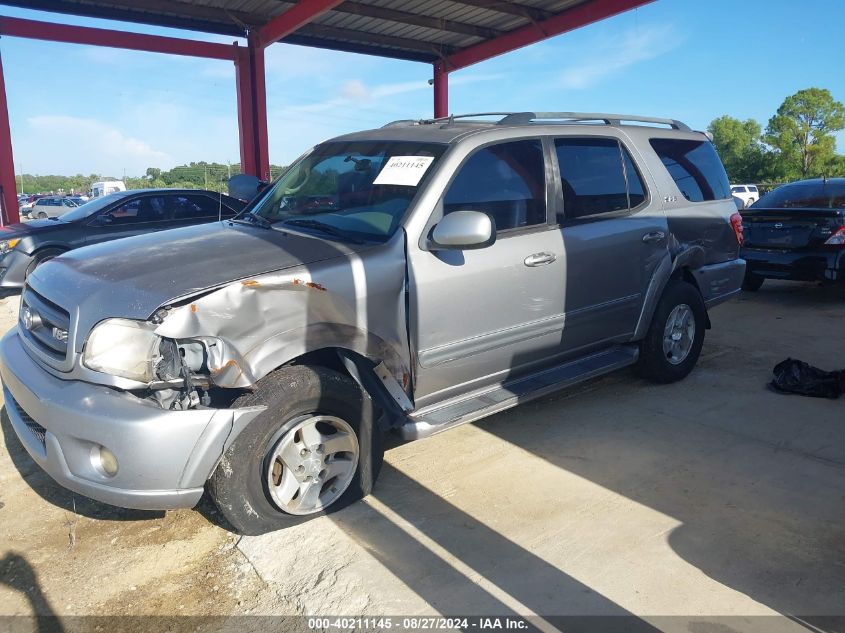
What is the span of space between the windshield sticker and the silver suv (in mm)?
13

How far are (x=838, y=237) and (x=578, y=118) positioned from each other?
490 centimetres

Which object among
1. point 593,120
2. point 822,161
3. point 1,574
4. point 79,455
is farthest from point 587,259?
point 822,161

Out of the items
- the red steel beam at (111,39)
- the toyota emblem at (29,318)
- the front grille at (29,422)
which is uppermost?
the red steel beam at (111,39)

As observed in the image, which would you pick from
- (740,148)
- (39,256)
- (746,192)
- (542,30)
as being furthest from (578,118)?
(740,148)

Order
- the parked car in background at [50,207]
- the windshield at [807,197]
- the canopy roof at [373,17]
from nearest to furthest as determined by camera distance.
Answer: the windshield at [807,197] < the canopy roof at [373,17] < the parked car in background at [50,207]

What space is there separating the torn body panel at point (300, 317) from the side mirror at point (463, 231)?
0.21 metres

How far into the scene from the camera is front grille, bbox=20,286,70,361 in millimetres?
2887

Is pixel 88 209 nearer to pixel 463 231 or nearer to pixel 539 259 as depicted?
pixel 539 259

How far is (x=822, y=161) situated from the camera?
2052 inches

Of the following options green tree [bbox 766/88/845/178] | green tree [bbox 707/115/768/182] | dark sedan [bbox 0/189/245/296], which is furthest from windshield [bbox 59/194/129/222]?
green tree [bbox 766/88/845/178]

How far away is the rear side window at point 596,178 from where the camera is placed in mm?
4145

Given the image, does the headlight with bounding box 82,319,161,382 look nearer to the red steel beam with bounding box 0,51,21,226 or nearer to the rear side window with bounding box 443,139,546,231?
the rear side window with bounding box 443,139,546,231

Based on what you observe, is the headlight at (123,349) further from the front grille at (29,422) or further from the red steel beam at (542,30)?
the red steel beam at (542,30)

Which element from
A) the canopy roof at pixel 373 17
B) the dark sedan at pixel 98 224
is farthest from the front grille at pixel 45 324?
the canopy roof at pixel 373 17
